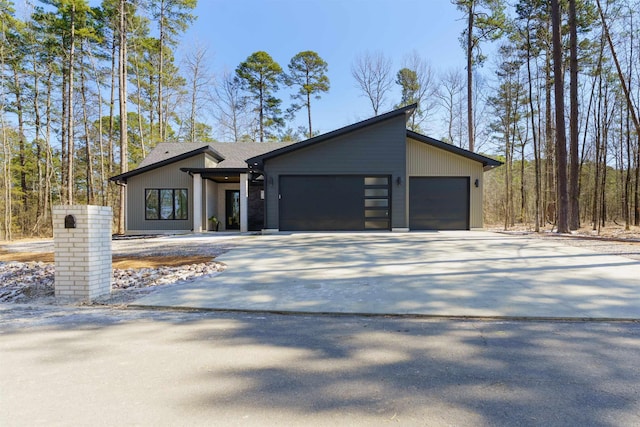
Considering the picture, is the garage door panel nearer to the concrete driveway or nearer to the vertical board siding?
the vertical board siding

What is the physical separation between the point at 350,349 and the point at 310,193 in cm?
1021

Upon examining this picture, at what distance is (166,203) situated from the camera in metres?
15.0

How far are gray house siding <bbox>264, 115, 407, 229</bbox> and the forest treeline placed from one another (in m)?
5.61

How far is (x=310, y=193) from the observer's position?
42.2ft

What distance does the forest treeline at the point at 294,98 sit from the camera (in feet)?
49.7

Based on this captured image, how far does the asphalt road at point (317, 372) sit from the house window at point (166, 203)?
11731 mm

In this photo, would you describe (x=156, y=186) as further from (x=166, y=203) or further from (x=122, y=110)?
(x=122, y=110)

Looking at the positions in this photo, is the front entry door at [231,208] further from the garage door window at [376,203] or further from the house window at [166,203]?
the garage door window at [376,203]

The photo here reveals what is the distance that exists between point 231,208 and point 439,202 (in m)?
9.58

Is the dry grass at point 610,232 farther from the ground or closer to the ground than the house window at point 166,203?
closer to the ground

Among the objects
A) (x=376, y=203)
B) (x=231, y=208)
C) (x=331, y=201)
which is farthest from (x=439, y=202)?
(x=231, y=208)

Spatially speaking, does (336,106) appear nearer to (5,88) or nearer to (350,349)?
(5,88)

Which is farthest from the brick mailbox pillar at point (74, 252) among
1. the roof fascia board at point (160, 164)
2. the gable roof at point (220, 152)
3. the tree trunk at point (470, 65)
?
the tree trunk at point (470, 65)

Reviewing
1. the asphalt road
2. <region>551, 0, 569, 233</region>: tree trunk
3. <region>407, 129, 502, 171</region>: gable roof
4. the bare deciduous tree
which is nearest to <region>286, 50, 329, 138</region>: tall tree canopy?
the bare deciduous tree
